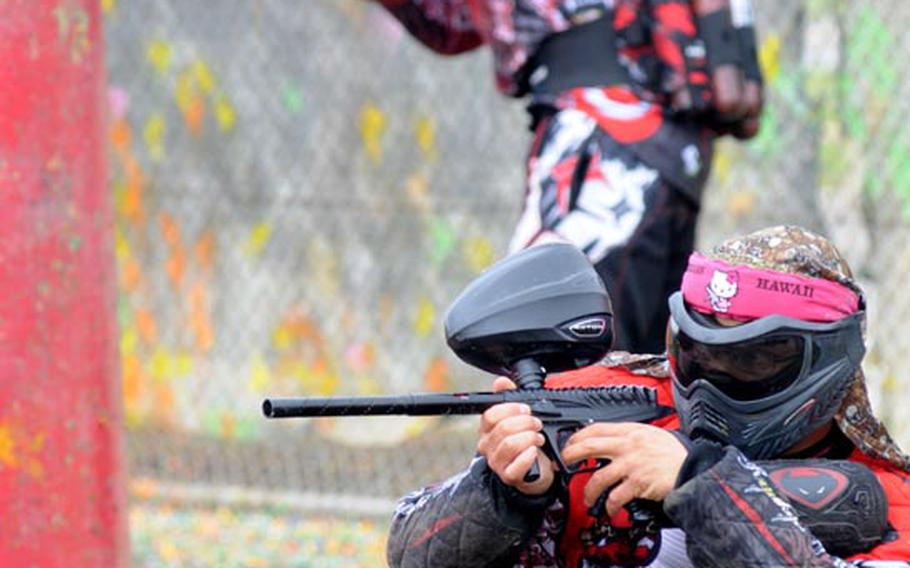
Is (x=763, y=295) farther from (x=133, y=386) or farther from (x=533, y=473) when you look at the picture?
(x=133, y=386)

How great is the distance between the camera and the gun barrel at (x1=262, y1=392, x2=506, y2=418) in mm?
2871

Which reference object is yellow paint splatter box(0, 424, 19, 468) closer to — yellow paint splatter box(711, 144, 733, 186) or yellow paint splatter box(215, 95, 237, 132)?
yellow paint splatter box(711, 144, 733, 186)

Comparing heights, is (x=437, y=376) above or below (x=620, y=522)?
below

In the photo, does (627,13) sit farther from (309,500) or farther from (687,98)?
(309,500)

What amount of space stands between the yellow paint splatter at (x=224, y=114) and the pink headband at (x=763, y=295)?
16.5 ft

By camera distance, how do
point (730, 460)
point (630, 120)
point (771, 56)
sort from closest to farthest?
point (730, 460) → point (630, 120) → point (771, 56)

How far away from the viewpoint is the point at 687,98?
4730 millimetres

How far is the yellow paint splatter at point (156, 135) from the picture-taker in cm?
793

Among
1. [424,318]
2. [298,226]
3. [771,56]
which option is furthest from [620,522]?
[298,226]

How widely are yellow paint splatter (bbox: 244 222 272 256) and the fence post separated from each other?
3.70 metres

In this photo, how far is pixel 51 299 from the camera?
398 cm

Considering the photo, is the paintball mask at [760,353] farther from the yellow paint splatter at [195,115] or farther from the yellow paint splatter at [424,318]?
the yellow paint splatter at [195,115]

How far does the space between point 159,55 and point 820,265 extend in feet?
17.3

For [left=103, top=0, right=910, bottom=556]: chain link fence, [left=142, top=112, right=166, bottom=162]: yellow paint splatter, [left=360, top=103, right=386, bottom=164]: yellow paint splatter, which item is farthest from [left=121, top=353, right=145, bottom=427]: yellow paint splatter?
[left=360, top=103, right=386, bottom=164]: yellow paint splatter
